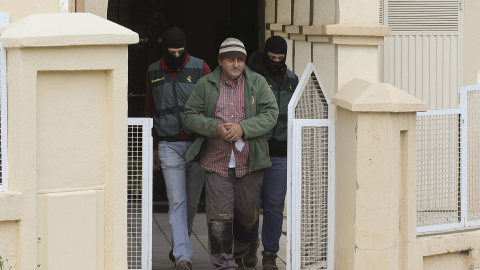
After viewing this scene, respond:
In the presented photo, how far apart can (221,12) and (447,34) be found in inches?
109

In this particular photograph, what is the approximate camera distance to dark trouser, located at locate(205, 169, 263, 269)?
8367 mm

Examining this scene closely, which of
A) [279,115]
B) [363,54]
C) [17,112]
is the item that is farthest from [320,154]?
[17,112]

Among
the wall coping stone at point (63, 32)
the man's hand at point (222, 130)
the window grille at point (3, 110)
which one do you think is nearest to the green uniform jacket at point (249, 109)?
the man's hand at point (222, 130)

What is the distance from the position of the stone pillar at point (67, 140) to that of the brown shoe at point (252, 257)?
2.25 meters

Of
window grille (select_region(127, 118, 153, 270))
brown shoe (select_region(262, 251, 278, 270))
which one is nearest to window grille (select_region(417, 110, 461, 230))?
brown shoe (select_region(262, 251, 278, 270))

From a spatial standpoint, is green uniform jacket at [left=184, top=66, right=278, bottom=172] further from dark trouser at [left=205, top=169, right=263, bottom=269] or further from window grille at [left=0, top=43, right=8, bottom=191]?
window grille at [left=0, top=43, right=8, bottom=191]

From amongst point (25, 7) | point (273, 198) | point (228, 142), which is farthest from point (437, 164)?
point (25, 7)

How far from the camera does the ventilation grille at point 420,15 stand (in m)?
11.3

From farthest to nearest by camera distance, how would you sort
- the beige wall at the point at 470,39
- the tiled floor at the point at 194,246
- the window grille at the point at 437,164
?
the beige wall at the point at 470,39
the tiled floor at the point at 194,246
the window grille at the point at 437,164

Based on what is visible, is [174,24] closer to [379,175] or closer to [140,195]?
[140,195]

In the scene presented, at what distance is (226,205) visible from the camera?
8383 mm

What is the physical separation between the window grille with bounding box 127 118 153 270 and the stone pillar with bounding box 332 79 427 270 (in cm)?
148

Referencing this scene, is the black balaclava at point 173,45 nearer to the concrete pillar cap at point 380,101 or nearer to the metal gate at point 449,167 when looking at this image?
the concrete pillar cap at point 380,101

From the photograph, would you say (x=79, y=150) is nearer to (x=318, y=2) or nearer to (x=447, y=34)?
(x=318, y=2)
